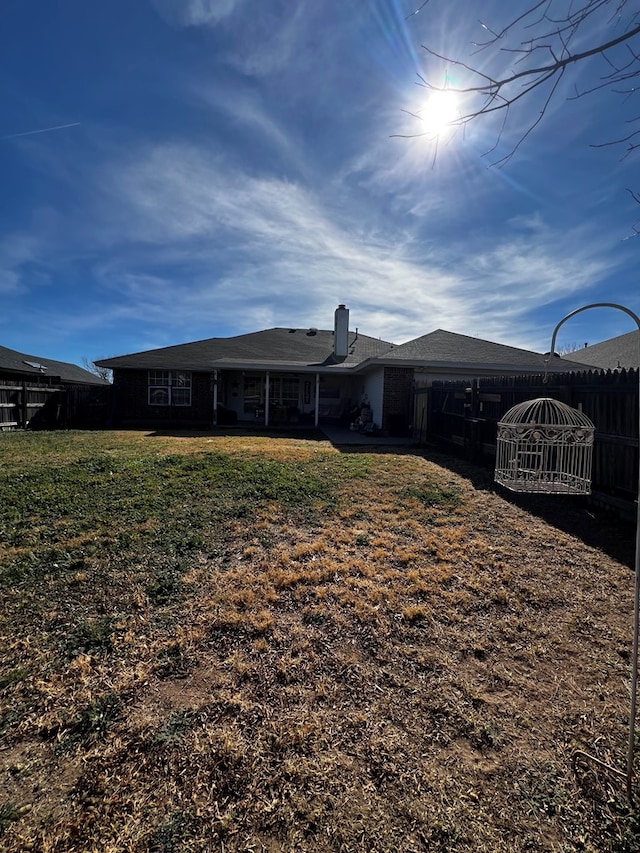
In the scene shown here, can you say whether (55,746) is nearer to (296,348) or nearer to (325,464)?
(325,464)

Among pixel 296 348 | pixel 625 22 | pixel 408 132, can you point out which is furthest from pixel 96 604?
pixel 296 348

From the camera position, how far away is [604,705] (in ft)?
6.97

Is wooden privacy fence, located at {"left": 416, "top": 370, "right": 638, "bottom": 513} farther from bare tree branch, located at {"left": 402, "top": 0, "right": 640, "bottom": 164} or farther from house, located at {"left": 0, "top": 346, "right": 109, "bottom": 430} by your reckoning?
house, located at {"left": 0, "top": 346, "right": 109, "bottom": 430}

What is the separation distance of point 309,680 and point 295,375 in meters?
15.0

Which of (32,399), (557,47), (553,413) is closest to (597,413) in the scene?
(553,413)

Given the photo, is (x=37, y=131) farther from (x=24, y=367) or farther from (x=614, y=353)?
(x=614, y=353)

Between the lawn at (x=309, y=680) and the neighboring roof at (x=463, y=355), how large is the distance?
7808 mm

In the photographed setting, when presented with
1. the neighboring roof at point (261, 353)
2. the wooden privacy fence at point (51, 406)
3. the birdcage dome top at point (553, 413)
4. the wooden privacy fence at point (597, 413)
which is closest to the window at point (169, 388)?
the neighboring roof at point (261, 353)

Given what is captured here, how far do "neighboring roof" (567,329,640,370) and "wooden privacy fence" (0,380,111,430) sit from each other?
60.1ft

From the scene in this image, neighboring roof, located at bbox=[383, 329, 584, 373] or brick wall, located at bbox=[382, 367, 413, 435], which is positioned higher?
neighboring roof, located at bbox=[383, 329, 584, 373]

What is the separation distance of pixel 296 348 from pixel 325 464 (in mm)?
10634

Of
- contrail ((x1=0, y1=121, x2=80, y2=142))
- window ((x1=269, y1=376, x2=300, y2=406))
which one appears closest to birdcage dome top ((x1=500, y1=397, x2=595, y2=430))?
contrail ((x1=0, y1=121, x2=80, y2=142))

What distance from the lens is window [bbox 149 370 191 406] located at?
15473 mm

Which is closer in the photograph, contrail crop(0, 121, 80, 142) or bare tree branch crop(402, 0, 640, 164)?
bare tree branch crop(402, 0, 640, 164)
